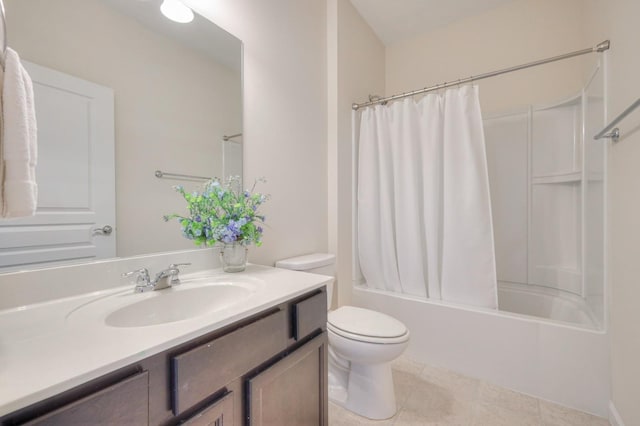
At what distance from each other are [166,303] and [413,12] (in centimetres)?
270

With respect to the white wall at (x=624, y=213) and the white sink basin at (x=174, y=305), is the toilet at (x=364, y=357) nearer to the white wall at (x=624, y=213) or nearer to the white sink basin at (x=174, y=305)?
the white sink basin at (x=174, y=305)

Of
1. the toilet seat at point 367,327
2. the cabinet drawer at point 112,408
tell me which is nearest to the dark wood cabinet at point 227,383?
the cabinet drawer at point 112,408

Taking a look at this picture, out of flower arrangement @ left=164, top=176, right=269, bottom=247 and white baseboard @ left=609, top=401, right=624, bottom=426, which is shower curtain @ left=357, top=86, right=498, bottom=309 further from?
flower arrangement @ left=164, top=176, right=269, bottom=247

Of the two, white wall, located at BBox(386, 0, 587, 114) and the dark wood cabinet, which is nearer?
the dark wood cabinet

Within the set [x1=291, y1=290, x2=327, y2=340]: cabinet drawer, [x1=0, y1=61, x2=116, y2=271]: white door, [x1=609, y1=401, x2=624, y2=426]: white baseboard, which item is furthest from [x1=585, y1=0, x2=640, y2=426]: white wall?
[x1=0, y1=61, x2=116, y2=271]: white door

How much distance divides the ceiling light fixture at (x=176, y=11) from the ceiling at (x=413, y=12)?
4.91 feet

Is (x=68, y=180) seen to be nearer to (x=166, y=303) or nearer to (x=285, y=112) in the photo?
(x=166, y=303)

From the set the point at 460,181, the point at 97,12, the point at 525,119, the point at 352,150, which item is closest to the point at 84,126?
the point at 97,12

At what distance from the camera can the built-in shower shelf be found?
74.4 inches

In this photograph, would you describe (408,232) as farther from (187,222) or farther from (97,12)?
(97,12)

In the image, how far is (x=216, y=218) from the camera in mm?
1121

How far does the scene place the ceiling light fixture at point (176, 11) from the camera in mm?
1108

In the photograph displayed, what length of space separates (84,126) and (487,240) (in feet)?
6.56

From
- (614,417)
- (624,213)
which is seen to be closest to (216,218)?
(624,213)
